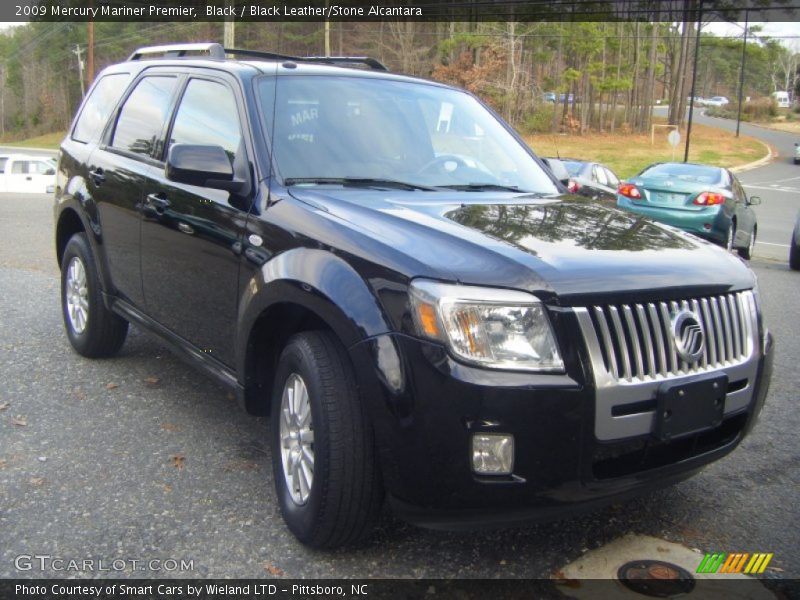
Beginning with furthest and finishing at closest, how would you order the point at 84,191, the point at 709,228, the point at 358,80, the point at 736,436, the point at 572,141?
the point at 572,141 < the point at 709,228 < the point at 84,191 < the point at 358,80 < the point at 736,436

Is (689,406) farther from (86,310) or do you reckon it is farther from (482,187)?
(86,310)

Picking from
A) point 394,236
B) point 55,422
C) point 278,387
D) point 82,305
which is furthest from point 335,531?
point 82,305

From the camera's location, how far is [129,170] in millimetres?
4656

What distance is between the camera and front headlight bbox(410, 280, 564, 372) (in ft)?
8.41

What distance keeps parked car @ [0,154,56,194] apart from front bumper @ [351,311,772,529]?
30.9 m

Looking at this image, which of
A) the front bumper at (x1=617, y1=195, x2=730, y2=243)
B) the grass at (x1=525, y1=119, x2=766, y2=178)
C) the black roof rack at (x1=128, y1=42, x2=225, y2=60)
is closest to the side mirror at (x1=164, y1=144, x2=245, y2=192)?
the black roof rack at (x1=128, y1=42, x2=225, y2=60)

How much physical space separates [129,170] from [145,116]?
0.38m

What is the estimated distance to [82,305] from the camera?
5488mm

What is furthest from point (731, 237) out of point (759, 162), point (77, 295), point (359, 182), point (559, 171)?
point (759, 162)

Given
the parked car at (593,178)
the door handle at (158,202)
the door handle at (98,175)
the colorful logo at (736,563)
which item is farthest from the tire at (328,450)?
the parked car at (593,178)

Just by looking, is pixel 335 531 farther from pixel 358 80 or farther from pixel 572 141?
pixel 572 141

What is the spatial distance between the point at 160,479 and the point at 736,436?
8.14ft

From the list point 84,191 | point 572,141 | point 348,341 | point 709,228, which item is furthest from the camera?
point 572,141

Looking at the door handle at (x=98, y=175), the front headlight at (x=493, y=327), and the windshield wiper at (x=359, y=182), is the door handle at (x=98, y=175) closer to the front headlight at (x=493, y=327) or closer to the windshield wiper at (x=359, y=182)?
the windshield wiper at (x=359, y=182)
